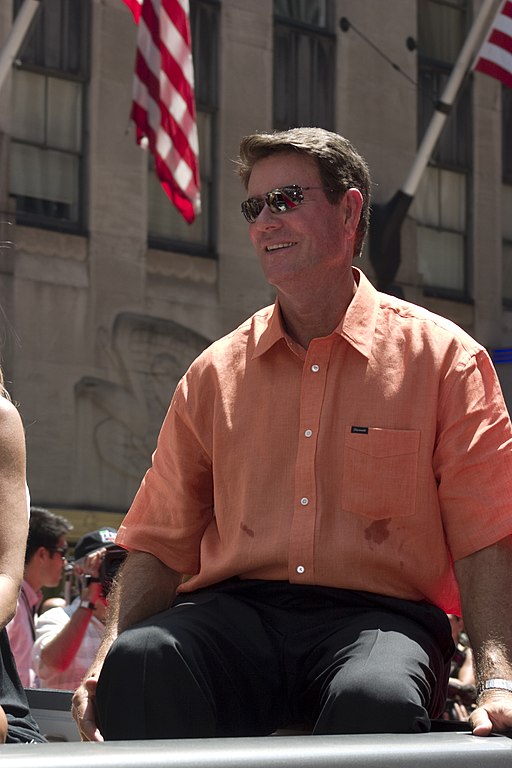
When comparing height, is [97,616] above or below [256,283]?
below

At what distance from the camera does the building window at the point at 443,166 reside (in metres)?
19.4

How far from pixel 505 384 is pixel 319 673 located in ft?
11.9

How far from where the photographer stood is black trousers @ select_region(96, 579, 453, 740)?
2676 millimetres

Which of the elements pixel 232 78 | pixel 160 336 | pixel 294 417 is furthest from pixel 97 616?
pixel 232 78

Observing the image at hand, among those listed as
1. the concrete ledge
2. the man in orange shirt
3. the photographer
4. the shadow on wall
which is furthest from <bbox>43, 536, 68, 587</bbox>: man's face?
the shadow on wall

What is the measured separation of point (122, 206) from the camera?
16.1 meters

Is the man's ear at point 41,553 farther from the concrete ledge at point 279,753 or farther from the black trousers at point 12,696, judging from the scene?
the concrete ledge at point 279,753

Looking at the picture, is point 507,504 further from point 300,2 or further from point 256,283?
point 300,2

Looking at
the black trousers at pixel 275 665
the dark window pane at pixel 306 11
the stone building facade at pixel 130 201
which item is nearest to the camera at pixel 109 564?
the black trousers at pixel 275 665

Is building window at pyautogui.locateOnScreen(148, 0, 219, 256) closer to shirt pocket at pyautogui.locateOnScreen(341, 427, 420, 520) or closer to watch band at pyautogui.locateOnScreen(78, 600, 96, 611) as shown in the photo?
watch band at pyautogui.locateOnScreen(78, 600, 96, 611)

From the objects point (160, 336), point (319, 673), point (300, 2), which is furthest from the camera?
point (300, 2)

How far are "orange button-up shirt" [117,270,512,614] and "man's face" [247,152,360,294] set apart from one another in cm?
13

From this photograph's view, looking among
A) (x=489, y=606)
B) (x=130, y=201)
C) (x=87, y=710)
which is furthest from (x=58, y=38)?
(x=489, y=606)

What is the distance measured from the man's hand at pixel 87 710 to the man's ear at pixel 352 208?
3.74 feet
